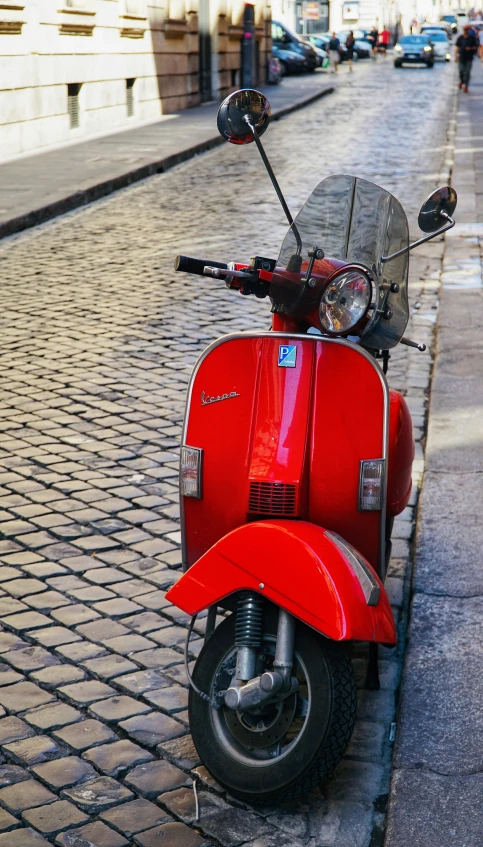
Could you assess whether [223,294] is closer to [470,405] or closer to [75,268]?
[75,268]

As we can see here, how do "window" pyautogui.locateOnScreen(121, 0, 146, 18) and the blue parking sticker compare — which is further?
"window" pyautogui.locateOnScreen(121, 0, 146, 18)

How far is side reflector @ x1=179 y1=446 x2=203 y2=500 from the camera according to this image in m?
2.93

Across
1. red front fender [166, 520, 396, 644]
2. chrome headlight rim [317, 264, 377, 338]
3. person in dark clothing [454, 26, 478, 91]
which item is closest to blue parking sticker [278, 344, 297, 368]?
chrome headlight rim [317, 264, 377, 338]

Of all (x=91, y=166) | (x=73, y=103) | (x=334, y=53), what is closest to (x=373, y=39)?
(x=334, y=53)

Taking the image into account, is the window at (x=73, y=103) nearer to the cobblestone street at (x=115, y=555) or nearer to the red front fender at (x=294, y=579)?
the cobblestone street at (x=115, y=555)

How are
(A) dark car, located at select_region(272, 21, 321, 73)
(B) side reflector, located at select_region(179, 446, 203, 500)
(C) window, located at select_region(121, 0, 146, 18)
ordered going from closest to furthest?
(B) side reflector, located at select_region(179, 446, 203, 500) < (C) window, located at select_region(121, 0, 146, 18) < (A) dark car, located at select_region(272, 21, 321, 73)

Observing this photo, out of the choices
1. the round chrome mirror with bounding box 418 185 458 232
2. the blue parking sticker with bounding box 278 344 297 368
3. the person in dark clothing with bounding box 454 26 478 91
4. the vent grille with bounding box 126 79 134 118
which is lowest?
the blue parking sticker with bounding box 278 344 297 368

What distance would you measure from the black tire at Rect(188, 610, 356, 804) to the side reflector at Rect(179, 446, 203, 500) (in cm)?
44

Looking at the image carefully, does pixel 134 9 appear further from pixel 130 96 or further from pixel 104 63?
pixel 104 63

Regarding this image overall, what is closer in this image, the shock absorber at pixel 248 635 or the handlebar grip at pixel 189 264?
the shock absorber at pixel 248 635

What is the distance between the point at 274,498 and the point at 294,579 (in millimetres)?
353

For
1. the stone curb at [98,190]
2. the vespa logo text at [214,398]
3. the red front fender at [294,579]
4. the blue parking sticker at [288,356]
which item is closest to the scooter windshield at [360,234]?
the blue parking sticker at [288,356]

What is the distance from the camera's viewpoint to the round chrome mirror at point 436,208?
10.5 ft

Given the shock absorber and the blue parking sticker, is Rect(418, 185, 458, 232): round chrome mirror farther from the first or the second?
the shock absorber
